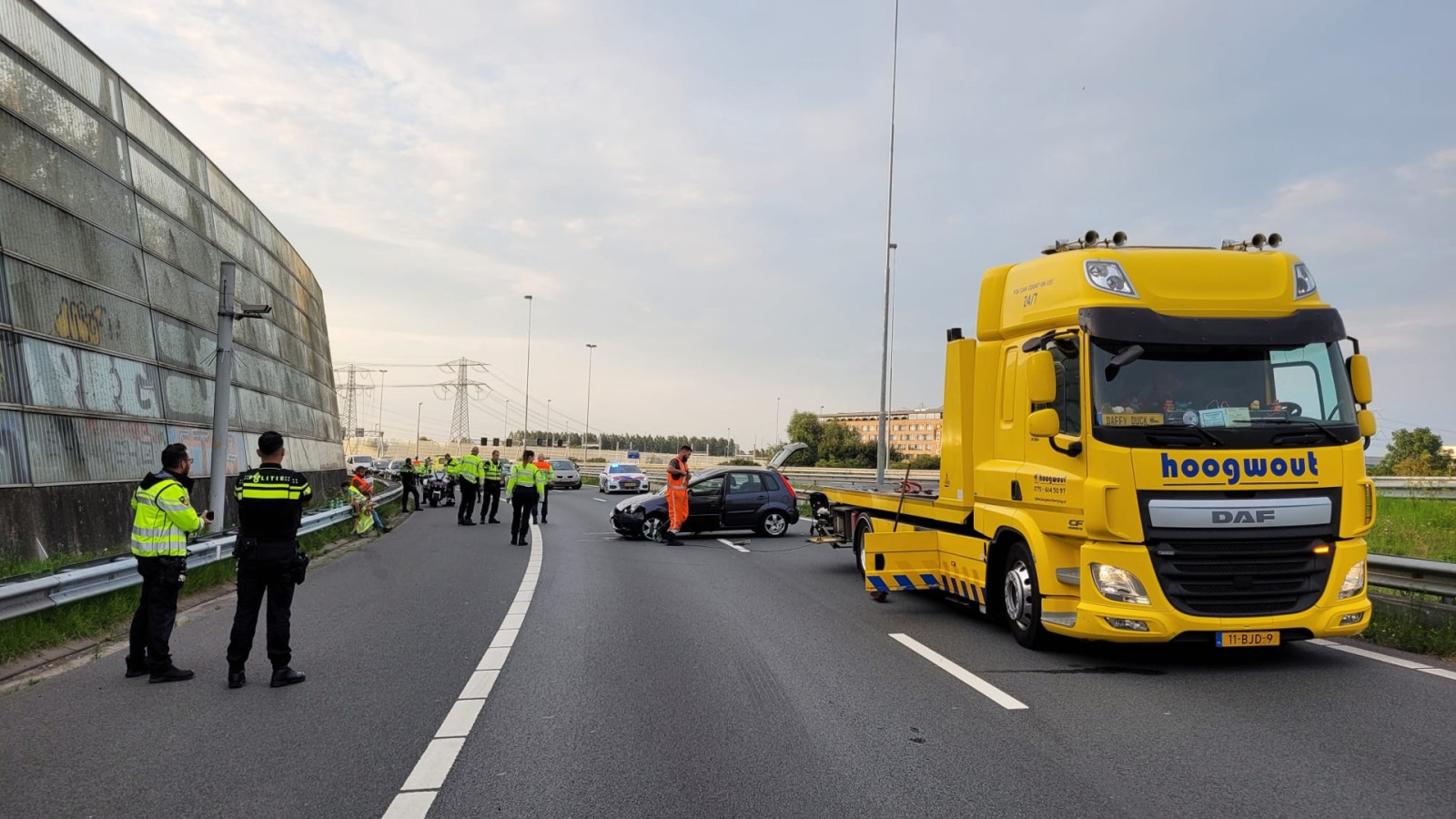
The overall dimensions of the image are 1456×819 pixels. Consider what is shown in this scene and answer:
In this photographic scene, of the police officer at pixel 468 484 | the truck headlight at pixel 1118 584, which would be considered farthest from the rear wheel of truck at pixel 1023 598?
the police officer at pixel 468 484

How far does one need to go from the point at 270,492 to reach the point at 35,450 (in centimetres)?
707

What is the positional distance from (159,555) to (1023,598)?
20.8ft

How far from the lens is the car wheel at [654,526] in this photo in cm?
1866

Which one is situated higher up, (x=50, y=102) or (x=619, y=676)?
(x=50, y=102)

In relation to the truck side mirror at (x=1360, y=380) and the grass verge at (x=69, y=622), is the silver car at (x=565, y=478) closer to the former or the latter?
the grass verge at (x=69, y=622)

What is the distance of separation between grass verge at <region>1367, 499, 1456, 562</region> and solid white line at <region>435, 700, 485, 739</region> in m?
12.9

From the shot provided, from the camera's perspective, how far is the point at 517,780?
14.4 feet

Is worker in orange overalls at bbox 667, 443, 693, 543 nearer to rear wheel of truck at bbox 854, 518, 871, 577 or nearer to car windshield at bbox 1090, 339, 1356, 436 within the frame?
rear wheel of truck at bbox 854, 518, 871, 577

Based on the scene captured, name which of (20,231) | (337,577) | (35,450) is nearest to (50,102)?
(20,231)

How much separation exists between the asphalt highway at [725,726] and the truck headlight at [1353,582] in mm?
550

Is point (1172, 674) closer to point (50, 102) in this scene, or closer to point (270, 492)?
point (270, 492)

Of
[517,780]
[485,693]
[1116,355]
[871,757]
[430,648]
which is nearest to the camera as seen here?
[517,780]

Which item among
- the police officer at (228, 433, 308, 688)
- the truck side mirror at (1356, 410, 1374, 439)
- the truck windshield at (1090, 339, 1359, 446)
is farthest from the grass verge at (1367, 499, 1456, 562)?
the police officer at (228, 433, 308, 688)

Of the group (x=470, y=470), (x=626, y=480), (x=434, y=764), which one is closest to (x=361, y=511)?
(x=470, y=470)
